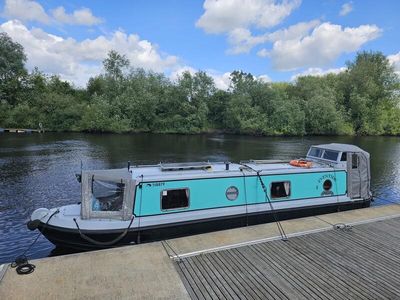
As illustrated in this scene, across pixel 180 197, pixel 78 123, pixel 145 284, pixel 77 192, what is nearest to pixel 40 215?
pixel 180 197

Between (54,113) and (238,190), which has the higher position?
(54,113)

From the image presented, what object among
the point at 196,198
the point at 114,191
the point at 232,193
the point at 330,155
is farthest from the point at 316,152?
the point at 114,191

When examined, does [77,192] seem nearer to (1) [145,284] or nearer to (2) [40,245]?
(2) [40,245]

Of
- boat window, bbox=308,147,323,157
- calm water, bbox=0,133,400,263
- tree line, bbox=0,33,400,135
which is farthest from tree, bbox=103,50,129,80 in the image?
boat window, bbox=308,147,323,157

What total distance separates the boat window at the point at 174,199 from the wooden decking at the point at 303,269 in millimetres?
3033

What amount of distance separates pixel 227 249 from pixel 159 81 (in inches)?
2914

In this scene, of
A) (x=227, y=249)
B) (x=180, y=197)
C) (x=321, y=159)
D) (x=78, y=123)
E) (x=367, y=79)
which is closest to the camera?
(x=227, y=249)

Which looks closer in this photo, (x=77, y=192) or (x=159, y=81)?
(x=77, y=192)

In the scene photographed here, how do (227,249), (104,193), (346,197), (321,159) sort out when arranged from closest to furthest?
(227,249), (104,193), (346,197), (321,159)

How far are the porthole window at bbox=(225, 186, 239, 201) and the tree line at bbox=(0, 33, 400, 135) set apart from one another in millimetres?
57695

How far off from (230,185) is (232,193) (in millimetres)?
365

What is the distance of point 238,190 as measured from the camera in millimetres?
12492

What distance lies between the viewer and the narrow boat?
10523mm

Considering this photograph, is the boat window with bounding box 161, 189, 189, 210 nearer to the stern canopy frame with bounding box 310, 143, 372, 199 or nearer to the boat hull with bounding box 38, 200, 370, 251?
the boat hull with bounding box 38, 200, 370, 251
